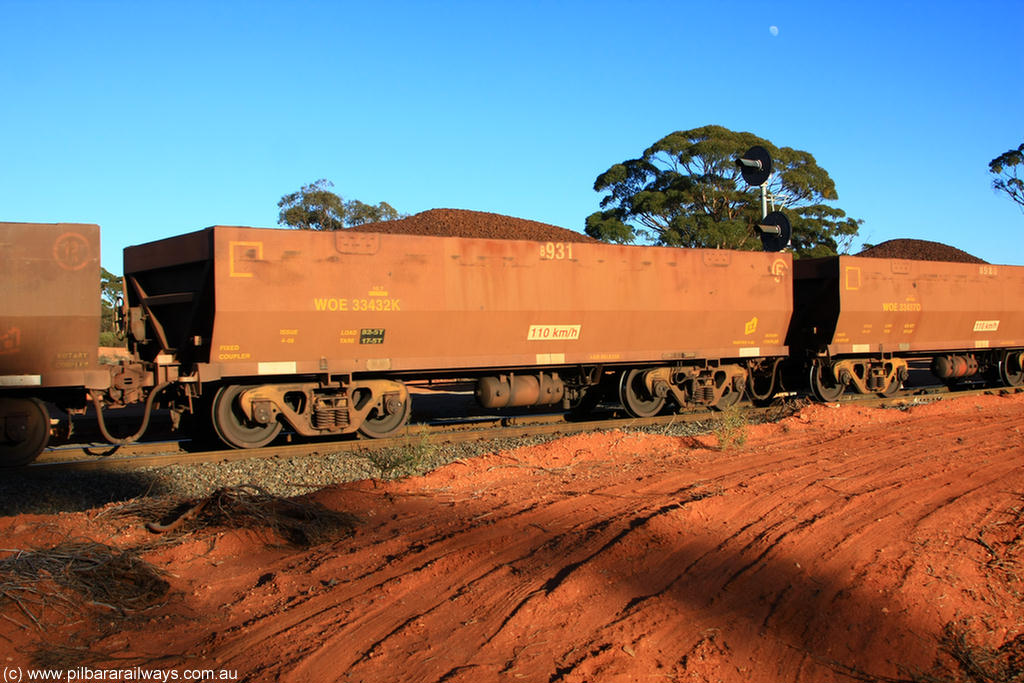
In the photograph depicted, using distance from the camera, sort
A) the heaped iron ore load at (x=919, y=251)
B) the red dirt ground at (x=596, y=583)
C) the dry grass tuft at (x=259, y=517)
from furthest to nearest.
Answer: the heaped iron ore load at (x=919, y=251), the dry grass tuft at (x=259, y=517), the red dirt ground at (x=596, y=583)

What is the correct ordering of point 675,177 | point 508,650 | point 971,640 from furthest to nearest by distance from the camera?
point 675,177
point 971,640
point 508,650

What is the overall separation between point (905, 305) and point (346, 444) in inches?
505

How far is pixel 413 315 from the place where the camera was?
1146cm

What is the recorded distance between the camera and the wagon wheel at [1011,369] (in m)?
19.6

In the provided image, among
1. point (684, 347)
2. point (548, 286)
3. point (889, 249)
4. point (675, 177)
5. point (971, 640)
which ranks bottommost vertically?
point (971, 640)

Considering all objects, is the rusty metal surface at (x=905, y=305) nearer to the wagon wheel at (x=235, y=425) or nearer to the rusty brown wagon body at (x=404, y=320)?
the rusty brown wagon body at (x=404, y=320)

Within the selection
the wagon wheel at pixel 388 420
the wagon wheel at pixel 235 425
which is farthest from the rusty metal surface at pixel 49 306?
the wagon wheel at pixel 388 420

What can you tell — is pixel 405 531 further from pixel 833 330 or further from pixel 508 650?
pixel 833 330

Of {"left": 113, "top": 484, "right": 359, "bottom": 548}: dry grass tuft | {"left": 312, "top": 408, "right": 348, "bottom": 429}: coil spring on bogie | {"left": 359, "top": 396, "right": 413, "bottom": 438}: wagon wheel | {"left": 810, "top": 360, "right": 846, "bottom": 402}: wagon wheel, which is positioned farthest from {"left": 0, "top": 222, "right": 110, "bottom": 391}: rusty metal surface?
{"left": 810, "top": 360, "right": 846, "bottom": 402}: wagon wheel

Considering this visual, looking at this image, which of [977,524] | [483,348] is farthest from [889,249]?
[977,524]

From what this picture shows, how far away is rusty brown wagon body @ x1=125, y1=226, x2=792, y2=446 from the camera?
10.5m

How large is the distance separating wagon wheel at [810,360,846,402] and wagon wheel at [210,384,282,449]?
11.1 m

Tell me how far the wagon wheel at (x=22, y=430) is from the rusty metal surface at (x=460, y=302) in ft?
6.93

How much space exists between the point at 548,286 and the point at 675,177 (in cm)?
2837
